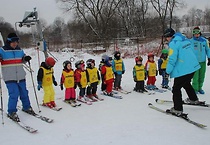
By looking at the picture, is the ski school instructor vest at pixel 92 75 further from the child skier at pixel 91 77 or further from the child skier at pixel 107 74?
the child skier at pixel 107 74

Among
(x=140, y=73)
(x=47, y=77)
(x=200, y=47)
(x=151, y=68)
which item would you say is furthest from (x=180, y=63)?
(x=47, y=77)

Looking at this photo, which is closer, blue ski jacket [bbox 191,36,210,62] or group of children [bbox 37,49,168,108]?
group of children [bbox 37,49,168,108]

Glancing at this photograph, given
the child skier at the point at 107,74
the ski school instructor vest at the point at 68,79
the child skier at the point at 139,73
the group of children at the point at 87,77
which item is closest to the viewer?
the group of children at the point at 87,77

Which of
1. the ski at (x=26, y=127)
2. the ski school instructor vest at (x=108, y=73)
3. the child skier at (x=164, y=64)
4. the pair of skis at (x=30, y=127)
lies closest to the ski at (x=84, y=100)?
the ski school instructor vest at (x=108, y=73)

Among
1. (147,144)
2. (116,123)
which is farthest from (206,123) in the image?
(116,123)

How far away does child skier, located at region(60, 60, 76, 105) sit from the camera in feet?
19.3

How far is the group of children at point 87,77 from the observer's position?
559cm

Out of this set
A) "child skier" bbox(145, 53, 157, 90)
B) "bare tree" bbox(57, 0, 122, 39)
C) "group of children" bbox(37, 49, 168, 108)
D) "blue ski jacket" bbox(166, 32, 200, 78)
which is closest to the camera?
"blue ski jacket" bbox(166, 32, 200, 78)

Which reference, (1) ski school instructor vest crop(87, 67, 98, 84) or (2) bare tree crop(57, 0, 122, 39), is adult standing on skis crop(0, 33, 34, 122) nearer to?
(1) ski school instructor vest crop(87, 67, 98, 84)

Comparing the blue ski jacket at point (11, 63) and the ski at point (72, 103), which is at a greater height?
the blue ski jacket at point (11, 63)

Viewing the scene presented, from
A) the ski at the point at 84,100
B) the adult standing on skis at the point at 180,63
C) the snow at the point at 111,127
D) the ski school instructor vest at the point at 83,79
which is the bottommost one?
the snow at the point at 111,127

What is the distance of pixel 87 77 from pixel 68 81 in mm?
689

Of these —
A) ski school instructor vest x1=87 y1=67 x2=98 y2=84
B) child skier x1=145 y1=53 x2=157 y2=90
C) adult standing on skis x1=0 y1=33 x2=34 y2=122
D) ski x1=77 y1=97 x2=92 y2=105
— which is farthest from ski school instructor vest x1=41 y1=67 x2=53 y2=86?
child skier x1=145 y1=53 x2=157 y2=90

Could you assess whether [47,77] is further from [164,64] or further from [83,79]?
[164,64]
